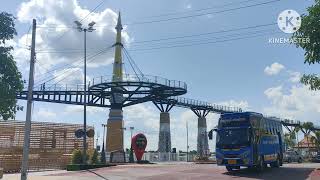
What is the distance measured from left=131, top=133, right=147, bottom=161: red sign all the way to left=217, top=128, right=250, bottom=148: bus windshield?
21735mm

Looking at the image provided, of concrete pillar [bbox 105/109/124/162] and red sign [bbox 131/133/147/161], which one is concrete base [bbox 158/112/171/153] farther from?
red sign [bbox 131/133/147/161]

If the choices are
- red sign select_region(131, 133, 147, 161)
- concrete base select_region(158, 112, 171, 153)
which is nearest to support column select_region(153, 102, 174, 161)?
concrete base select_region(158, 112, 171, 153)

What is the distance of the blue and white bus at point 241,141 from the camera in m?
27.0

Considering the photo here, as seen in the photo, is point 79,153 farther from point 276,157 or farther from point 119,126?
point 119,126

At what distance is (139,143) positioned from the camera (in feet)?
162

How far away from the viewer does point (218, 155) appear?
91.5 ft

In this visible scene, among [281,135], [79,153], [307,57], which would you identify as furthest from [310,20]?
[79,153]

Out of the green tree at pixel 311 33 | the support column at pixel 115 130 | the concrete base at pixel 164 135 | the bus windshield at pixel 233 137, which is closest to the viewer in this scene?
the green tree at pixel 311 33

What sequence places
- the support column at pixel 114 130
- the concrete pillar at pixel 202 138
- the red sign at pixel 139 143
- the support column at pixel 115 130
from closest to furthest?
the red sign at pixel 139 143
the support column at pixel 114 130
the support column at pixel 115 130
the concrete pillar at pixel 202 138

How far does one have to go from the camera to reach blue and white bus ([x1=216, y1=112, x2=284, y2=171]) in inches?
1064

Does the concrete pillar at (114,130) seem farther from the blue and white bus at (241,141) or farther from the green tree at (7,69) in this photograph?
the green tree at (7,69)

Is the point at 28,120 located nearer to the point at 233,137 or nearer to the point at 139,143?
the point at 233,137

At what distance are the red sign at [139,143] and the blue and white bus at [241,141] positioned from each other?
2052cm

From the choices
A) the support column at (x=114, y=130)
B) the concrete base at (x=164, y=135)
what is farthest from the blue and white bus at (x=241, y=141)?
the concrete base at (x=164, y=135)
